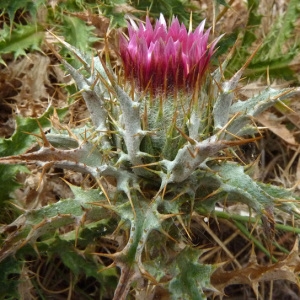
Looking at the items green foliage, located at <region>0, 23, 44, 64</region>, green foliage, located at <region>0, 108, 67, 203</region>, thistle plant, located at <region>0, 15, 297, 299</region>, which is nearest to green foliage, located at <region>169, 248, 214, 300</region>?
thistle plant, located at <region>0, 15, 297, 299</region>

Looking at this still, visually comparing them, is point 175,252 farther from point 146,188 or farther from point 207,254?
point 207,254

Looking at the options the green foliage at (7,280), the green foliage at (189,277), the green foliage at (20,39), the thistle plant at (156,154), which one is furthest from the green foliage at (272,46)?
the green foliage at (7,280)

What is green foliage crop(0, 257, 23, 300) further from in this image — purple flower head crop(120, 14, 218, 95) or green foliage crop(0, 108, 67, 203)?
purple flower head crop(120, 14, 218, 95)

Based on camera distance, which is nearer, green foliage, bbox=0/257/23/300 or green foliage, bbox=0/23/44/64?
green foliage, bbox=0/257/23/300

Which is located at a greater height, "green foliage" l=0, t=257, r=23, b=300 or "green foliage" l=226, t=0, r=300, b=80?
"green foliage" l=226, t=0, r=300, b=80

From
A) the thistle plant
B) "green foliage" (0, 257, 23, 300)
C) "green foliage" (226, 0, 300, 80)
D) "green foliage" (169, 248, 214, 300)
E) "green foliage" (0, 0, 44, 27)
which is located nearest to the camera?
the thistle plant

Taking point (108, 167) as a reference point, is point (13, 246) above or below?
below

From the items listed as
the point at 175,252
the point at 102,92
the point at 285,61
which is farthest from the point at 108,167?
the point at 285,61

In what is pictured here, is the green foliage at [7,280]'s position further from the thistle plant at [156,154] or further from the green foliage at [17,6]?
the green foliage at [17,6]
